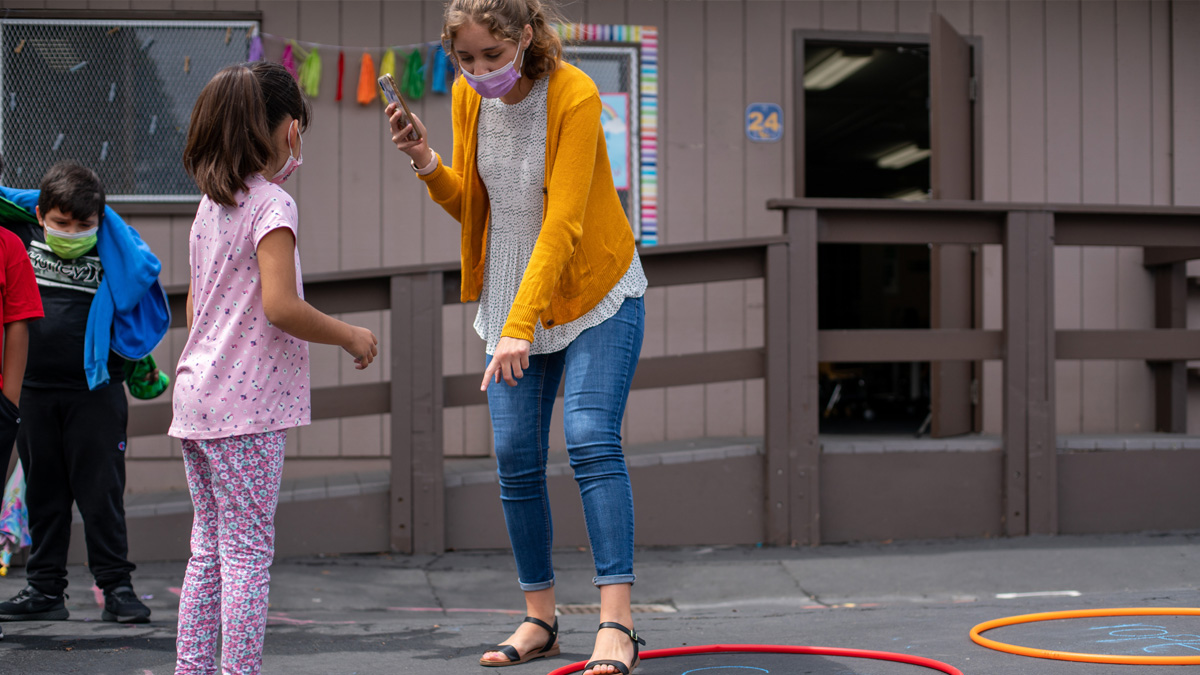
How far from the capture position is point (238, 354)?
2061 mm

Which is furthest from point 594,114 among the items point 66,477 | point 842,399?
point 842,399

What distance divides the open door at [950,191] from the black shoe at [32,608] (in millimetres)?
4213

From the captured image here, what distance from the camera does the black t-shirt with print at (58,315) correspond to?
10.5 feet

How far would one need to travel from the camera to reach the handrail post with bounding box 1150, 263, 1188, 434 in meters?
5.94

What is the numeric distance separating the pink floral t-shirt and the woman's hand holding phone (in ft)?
1.30

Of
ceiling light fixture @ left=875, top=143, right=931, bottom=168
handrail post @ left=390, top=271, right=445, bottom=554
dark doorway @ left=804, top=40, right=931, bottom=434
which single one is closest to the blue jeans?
handrail post @ left=390, top=271, right=445, bottom=554

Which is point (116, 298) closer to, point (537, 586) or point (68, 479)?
point (68, 479)

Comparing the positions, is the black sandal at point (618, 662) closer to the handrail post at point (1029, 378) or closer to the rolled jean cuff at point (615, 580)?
the rolled jean cuff at point (615, 580)

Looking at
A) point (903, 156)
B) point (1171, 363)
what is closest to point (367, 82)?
point (1171, 363)

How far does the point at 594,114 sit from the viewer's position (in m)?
2.41

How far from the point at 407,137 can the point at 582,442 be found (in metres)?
0.85

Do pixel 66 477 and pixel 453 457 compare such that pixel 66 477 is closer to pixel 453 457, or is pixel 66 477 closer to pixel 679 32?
pixel 453 457

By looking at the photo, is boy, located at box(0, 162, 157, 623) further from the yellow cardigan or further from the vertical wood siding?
the vertical wood siding

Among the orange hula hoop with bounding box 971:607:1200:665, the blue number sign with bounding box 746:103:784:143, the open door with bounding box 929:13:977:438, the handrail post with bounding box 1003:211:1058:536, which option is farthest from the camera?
the blue number sign with bounding box 746:103:784:143
